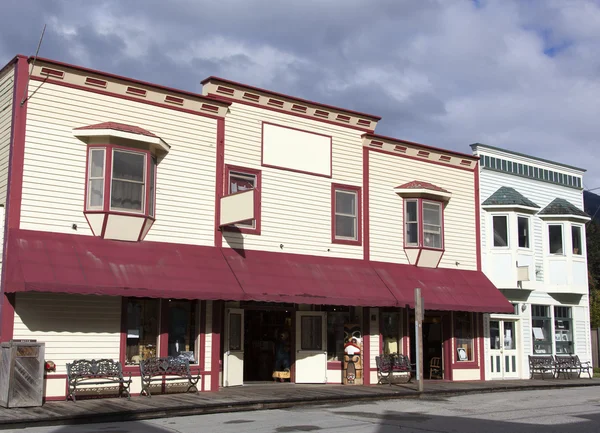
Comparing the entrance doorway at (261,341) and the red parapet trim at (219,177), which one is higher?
the red parapet trim at (219,177)

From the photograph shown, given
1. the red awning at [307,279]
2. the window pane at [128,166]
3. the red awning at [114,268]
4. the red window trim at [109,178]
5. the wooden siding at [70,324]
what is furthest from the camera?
the red awning at [307,279]

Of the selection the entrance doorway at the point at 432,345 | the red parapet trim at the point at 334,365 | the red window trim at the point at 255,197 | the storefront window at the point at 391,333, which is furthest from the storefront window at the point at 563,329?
the red window trim at the point at 255,197

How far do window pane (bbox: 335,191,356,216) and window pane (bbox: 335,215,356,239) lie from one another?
0.56ft

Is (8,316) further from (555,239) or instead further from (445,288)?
(555,239)

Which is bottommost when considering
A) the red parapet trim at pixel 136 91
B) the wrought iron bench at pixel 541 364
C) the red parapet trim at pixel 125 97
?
the wrought iron bench at pixel 541 364

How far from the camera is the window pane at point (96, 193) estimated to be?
56.5 feet

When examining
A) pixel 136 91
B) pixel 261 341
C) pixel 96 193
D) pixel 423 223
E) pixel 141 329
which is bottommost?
pixel 261 341

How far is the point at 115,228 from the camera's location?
1728 centimetres

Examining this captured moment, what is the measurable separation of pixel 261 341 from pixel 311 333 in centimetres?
185

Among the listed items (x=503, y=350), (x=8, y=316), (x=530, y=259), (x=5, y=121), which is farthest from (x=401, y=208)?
(x=8, y=316)

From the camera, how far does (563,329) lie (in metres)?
27.7

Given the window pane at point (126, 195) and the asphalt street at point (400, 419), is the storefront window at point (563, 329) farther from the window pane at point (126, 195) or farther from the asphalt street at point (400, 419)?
the window pane at point (126, 195)

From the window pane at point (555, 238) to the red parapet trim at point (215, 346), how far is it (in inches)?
560

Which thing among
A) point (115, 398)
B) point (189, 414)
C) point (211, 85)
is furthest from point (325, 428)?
point (211, 85)
